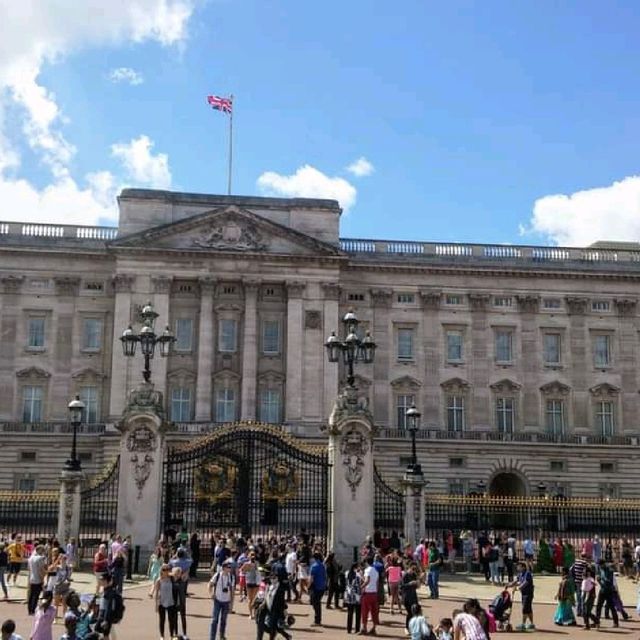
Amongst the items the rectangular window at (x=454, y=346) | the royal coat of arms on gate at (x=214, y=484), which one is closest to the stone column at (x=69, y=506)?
the royal coat of arms on gate at (x=214, y=484)

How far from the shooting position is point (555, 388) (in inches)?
2330

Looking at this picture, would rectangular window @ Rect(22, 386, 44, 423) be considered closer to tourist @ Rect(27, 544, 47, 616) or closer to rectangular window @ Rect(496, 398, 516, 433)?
rectangular window @ Rect(496, 398, 516, 433)

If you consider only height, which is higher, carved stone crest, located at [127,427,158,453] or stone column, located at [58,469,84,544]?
carved stone crest, located at [127,427,158,453]

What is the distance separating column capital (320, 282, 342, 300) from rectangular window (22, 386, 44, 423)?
18.8 metres

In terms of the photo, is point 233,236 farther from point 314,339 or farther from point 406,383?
point 406,383

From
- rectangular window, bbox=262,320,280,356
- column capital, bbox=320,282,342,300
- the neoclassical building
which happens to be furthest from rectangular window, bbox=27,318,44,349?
column capital, bbox=320,282,342,300

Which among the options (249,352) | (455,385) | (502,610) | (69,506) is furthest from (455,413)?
(502,610)

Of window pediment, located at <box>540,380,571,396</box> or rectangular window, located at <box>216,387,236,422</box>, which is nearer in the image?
rectangular window, located at <box>216,387,236,422</box>

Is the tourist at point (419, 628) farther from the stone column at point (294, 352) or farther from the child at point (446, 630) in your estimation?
the stone column at point (294, 352)

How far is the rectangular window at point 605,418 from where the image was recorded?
59094mm

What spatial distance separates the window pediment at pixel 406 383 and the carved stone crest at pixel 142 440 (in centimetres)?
3091

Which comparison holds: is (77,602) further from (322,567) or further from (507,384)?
(507,384)

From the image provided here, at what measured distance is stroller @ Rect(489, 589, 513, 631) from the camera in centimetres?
1995

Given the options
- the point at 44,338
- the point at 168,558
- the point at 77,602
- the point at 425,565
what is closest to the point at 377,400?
the point at 44,338
